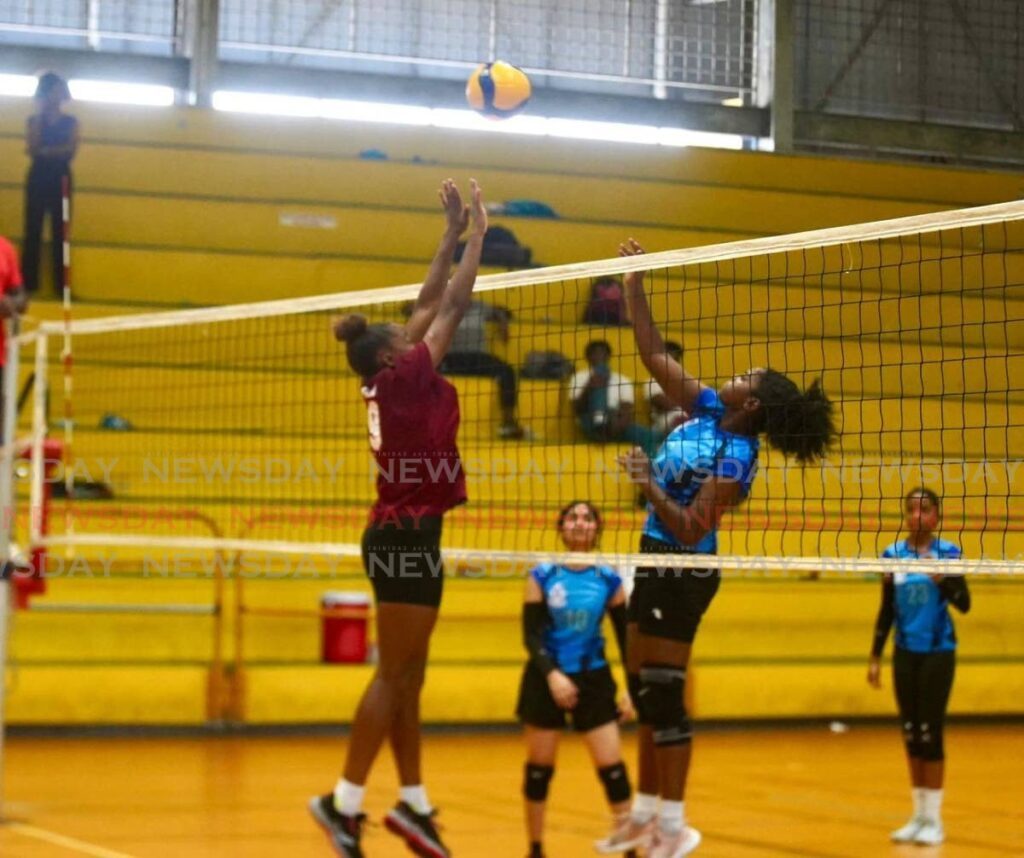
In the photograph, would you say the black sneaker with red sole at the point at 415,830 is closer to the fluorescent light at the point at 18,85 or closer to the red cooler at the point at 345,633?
the red cooler at the point at 345,633

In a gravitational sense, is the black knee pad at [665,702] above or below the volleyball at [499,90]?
below

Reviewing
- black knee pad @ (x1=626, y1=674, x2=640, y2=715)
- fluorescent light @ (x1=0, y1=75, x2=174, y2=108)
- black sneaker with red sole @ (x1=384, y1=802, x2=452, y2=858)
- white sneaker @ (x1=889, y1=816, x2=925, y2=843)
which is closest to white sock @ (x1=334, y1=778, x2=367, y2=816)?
black sneaker with red sole @ (x1=384, y1=802, x2=452, y2=858)

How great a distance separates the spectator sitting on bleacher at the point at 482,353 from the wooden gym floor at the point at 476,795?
95.1 inches

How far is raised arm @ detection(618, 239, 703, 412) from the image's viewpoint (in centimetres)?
588

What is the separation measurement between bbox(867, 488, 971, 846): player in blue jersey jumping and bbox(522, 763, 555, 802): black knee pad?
2011 mm

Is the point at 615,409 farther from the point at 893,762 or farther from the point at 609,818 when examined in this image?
the point at 609,818

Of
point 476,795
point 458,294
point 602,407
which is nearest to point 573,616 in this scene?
point 458,294

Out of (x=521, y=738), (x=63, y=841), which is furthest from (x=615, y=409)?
(x=63, y=841)

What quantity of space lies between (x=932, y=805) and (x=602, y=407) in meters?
5.04

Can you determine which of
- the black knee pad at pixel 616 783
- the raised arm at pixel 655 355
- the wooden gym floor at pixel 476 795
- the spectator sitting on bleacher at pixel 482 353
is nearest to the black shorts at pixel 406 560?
the raised arm at pixel 655 355

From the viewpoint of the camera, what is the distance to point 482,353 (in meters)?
12.0

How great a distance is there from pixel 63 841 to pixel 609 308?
7598mm

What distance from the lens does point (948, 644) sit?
26.1 feet

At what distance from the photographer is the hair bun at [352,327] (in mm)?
5992
